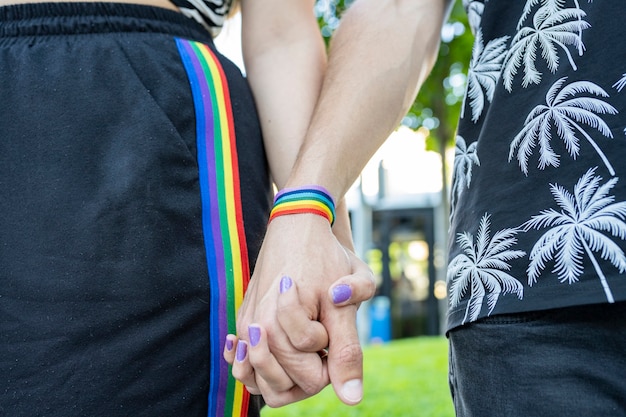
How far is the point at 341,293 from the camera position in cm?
88

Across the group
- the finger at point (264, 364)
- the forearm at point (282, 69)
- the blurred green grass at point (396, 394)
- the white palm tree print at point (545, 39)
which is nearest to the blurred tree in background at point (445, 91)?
the blurred green grass at point (396, 394)

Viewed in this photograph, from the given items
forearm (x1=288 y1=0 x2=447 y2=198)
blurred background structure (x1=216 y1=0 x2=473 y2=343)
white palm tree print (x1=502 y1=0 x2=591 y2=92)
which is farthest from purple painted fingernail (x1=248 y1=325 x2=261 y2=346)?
blurred background structure (x1=216 y1=0 x2=473 y2=343)

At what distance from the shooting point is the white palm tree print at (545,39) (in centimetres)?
87

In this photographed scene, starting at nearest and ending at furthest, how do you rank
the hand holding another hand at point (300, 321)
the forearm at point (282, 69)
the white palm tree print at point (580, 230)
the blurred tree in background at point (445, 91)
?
the white palm tree print at point (580, 230) < the hand holding another hand at point (300, 321) < the forearm at point (282, 69) < the blurred tree in background at point (445, 91)

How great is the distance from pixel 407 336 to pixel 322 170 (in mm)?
12348

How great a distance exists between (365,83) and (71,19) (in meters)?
0.46

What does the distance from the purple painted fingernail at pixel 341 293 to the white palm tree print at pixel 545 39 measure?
352 mm

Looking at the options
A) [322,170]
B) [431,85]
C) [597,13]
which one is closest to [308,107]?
[322,170]

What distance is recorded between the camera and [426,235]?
12430 millimetres

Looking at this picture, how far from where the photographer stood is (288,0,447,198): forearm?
1027mm

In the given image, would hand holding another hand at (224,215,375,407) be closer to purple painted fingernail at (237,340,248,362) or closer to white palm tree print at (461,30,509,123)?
purple painted fingernail at (237,340,248,362)

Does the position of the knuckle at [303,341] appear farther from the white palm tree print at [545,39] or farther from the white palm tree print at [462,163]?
the white palm tree print at [545,39]

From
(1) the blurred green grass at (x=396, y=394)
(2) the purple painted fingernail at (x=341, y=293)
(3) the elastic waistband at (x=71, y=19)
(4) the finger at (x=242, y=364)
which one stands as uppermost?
(3) the elastic waistband at (x=71, y=19)

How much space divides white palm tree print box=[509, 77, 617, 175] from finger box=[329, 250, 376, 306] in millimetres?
255
